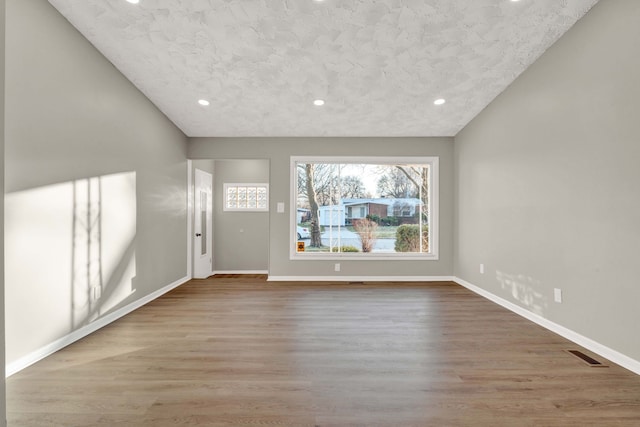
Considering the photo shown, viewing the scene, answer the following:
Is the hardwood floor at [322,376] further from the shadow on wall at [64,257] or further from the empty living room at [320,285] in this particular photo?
the shadow on wall at [64,257]

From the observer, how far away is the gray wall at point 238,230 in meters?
6.77

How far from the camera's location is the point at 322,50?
Result: 10.2ft

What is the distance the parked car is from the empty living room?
41.4 inches

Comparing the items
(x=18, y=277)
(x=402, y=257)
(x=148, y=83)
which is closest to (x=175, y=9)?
(x=148, y=83)

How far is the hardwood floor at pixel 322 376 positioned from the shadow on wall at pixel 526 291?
0.21m

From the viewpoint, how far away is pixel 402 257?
5398 mm

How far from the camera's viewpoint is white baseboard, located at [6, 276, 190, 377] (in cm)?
225

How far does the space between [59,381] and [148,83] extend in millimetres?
3222

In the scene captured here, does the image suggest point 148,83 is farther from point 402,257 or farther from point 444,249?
point 444,249

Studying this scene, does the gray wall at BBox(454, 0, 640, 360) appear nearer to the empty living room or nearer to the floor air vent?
the empty living room

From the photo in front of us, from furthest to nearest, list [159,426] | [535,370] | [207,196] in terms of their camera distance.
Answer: [207,196] → [535,370] → [159,426]

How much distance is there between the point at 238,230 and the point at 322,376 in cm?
507

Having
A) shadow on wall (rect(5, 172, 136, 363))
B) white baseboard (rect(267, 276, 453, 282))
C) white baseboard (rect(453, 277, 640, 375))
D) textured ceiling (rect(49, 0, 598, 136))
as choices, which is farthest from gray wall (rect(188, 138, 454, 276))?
shadow on wall (rect(5, 172, 136, 363))

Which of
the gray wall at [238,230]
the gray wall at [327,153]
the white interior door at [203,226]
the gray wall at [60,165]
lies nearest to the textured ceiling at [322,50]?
the gray wall at [60,165]
